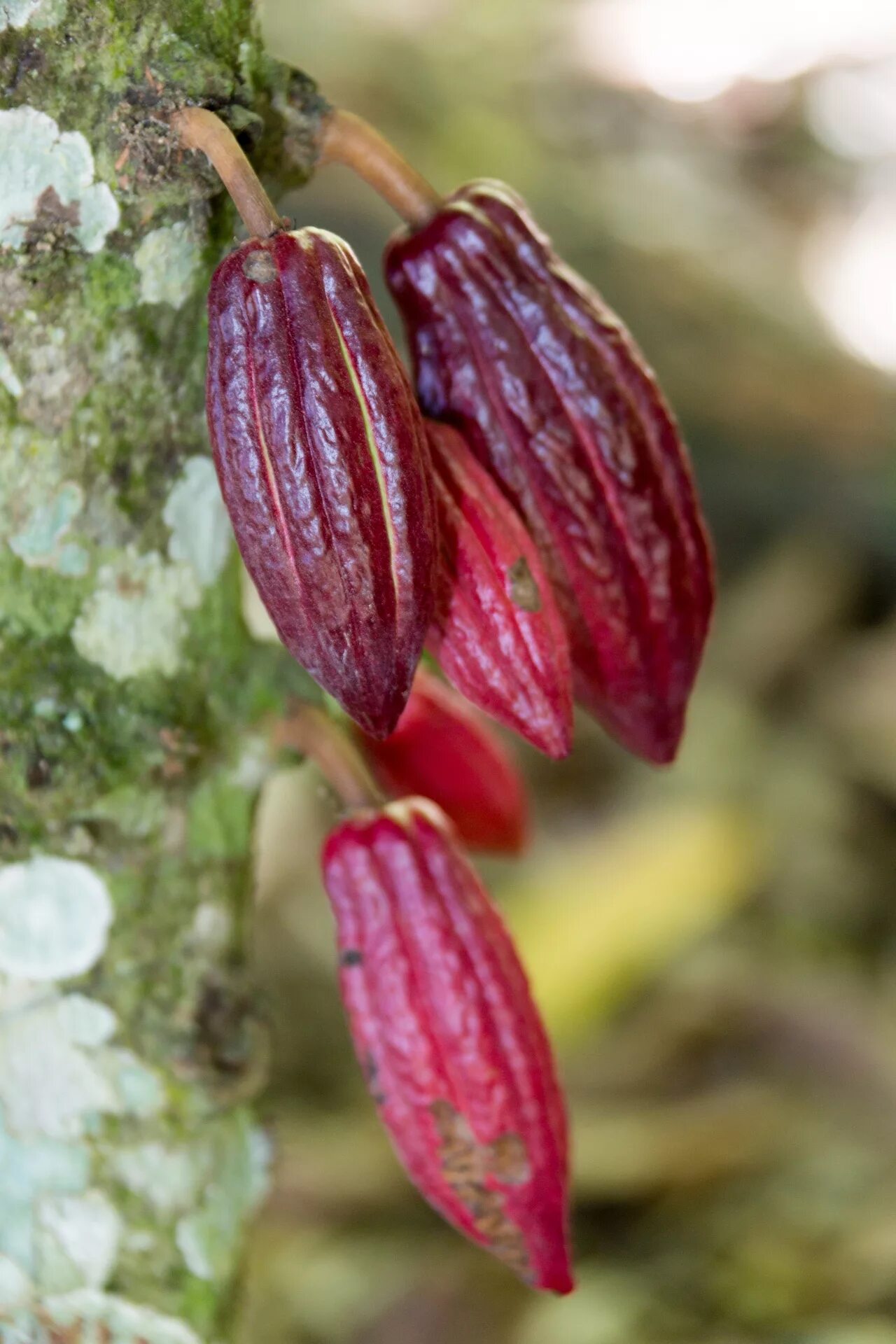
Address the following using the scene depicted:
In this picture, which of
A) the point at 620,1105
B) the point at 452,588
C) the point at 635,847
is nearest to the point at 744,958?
the point at 635,847

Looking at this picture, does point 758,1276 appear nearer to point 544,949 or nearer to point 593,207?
point 544,949

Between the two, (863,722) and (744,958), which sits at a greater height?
(863,722)

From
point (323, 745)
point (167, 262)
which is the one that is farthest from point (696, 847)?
point (167, 262)

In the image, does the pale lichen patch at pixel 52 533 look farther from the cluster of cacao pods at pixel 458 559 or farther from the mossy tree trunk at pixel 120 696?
the cluster of cacao pods at pixel 458 559

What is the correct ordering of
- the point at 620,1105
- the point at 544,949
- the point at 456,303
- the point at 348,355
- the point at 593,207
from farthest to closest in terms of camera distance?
the point at 593,207
the point at 544,949
the point at 620,1105
the point at 456,303
the point at 348,355

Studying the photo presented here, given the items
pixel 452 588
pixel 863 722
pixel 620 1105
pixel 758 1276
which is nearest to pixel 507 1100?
pixel 452 588

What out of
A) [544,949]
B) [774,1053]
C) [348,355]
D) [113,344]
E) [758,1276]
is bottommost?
[758,1276]

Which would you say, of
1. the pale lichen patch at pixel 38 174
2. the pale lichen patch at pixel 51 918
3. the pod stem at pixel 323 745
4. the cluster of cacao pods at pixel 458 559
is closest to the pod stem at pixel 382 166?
the cluster of cacao pods at pixel 458 559

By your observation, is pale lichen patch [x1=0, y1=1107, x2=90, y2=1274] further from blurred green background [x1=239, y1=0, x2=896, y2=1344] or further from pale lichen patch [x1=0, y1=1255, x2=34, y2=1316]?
blurred green background [x1=239, y1=0, x2=896, y2=1344]

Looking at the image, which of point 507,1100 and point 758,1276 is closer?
point 507,1100

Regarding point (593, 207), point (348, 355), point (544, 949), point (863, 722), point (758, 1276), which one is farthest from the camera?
point (593, 207)
